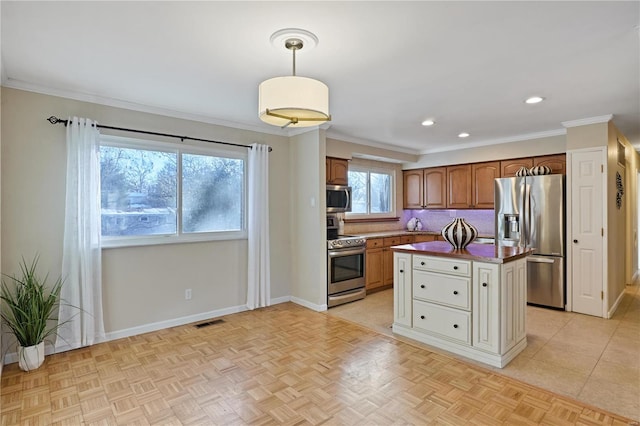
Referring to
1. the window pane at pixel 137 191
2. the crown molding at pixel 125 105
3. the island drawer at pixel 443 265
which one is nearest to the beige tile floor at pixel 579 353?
the island drawer at pixel 443 265

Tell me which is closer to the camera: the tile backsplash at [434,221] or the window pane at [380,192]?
the tile backsplash at [434,221]

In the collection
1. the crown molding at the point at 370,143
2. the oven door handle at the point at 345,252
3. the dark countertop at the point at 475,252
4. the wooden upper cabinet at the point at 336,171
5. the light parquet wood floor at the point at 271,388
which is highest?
the crown molding at the point at 370,143

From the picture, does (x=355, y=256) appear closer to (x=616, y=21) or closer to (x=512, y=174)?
(x=512, y=174)

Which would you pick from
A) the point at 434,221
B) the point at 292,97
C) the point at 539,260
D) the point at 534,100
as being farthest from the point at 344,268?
the point at 292,97

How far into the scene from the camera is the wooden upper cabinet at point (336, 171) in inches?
195

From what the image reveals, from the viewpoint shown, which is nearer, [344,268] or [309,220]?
[309,220]

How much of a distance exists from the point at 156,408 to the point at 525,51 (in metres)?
3.44

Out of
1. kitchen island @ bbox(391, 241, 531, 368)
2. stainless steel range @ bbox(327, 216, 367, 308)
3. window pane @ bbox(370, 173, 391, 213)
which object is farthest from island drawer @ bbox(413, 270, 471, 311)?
window pane @ bbox(370, 173, 391, 213)

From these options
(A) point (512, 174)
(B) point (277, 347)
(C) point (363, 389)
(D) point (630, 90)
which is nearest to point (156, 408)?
(B) point (277, 347)

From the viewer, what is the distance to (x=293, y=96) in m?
1.93

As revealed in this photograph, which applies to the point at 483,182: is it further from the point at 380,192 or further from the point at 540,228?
the point at 380,192

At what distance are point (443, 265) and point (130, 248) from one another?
311 cm

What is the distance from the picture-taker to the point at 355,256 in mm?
4906

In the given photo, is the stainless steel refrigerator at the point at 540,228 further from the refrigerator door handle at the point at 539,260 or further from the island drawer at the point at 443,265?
the island drawer at the point at 443,265
